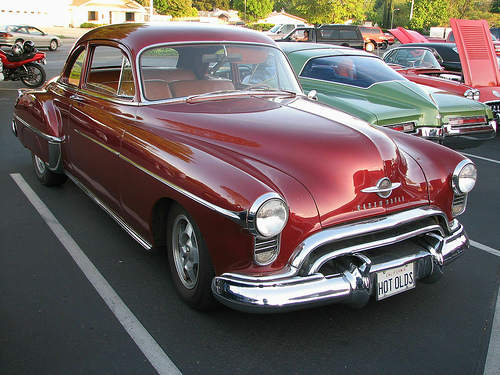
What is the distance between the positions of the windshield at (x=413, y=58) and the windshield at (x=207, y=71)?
21.5 feet

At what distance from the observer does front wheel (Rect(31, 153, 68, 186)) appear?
5.55 metres

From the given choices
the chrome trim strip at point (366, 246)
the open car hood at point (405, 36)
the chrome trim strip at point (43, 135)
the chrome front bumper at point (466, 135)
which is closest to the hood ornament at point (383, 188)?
the chrome trim strip at point (366, 246)

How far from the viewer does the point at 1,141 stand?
7824mm

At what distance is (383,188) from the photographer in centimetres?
307

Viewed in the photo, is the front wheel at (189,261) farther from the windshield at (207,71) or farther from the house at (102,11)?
the house at (102,11)

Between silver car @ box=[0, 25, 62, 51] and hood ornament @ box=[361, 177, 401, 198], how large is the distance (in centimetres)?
2446

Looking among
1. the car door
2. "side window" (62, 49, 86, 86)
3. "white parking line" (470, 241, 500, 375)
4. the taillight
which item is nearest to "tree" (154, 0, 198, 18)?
the taillight

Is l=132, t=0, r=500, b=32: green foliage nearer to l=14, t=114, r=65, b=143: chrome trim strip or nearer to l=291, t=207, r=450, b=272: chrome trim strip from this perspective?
l=14, t=114, r=65, b=143: chrome trim strip

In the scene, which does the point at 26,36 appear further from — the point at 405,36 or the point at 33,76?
the point at 405,36

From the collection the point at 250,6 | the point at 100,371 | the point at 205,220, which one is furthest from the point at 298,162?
the point at 250,6

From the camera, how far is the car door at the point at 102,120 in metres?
3.84

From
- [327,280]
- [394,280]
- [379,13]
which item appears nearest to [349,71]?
[394,280]

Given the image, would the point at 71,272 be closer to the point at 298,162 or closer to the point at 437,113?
the point at 298,162

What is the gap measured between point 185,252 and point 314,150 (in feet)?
3.46
